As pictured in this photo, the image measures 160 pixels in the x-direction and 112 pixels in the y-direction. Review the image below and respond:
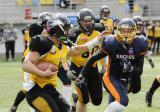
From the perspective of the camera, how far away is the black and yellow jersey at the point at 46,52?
5590 millimetres

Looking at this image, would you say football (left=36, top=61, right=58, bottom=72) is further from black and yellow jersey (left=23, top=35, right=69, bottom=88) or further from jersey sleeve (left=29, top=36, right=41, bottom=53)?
jersey sleeve (left=29, top=36, right=41, bottom=53)

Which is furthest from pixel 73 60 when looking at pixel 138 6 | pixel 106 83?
pixel 138 6

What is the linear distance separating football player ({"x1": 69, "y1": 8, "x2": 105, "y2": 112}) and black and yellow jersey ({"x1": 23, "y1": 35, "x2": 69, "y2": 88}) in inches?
71.0

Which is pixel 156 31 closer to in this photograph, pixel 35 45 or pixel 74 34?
pixel 74 34

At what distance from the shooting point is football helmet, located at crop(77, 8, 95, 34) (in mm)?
7714

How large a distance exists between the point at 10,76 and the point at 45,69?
33.1 ft

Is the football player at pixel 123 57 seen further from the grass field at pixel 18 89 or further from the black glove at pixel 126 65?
the grass field at pixel 18 89

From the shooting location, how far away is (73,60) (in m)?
8.09

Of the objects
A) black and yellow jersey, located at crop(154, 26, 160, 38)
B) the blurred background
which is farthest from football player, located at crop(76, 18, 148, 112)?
black and yellow jersey, located at crop(154, 26, 160, 38)

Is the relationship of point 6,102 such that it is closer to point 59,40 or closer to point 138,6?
point 59,40

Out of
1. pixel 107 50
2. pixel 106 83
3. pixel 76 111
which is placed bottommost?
pixel 76 111

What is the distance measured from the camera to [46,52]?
5.66 metres

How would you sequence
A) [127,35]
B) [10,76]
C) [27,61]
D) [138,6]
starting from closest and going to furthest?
1. [27,61]
2. [127,35]
3. [10,76]
4. [138,6]

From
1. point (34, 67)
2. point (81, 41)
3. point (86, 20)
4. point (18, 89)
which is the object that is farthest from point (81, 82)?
point (18, 89)
